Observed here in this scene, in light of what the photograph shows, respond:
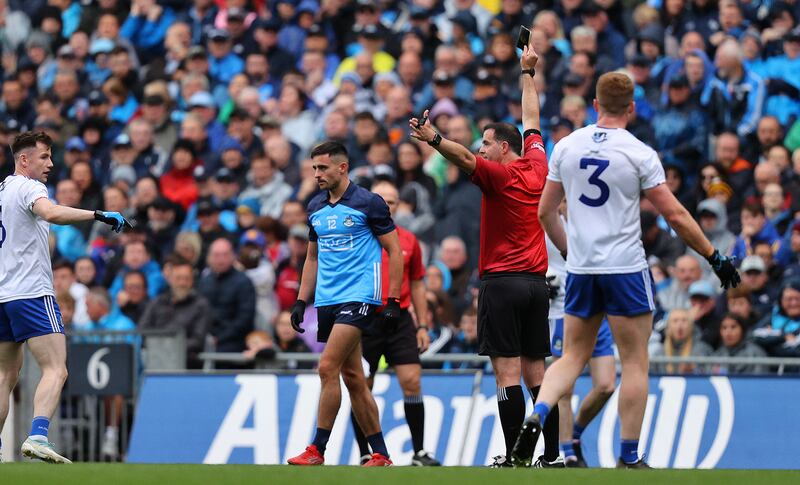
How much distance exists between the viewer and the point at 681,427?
50.4 feet

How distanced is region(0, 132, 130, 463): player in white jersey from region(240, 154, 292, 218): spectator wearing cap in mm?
7928

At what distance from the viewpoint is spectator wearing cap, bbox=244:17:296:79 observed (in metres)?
22.9

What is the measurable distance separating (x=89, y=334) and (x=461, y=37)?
6516 millimetres

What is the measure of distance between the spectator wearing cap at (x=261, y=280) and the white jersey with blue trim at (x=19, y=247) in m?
Answer: 5.90

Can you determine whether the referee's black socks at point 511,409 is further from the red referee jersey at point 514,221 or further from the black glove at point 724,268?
the black glove at point 724,268

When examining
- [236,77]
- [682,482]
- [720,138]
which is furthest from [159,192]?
[682,482]

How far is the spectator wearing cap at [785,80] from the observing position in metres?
18.5

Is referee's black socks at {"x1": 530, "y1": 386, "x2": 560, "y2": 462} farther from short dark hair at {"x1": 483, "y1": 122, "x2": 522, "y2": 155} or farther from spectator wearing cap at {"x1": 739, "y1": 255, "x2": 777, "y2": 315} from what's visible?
spectator wearing cap at {"x1": 739, "y1": 255, "x2": 777, "y2": 315}

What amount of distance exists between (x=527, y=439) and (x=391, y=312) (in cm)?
270

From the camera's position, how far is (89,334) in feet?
57.6

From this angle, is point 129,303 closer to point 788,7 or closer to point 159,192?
point 159,192

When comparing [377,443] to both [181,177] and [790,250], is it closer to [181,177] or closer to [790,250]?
[790,250]

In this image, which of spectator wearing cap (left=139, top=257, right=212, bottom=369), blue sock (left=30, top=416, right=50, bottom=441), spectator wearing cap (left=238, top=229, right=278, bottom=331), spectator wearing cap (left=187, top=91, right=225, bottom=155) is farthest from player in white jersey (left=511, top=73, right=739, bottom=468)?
spectator wearing cap (left=187, top=91, right=225, bottom=155)

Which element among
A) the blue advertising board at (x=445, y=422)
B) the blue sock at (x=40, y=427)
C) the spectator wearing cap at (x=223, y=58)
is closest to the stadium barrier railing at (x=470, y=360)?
the blue advertising board at (x=445, y=422)
